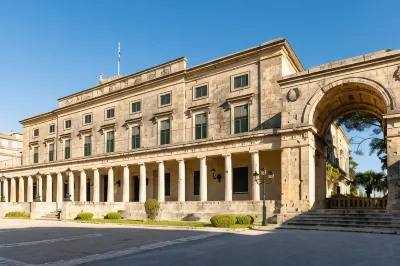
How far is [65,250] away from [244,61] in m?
22.9

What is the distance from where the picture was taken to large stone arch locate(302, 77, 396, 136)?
909 inches

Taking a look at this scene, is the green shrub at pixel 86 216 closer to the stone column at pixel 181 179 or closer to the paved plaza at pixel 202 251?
the stone column at pixel 181 179

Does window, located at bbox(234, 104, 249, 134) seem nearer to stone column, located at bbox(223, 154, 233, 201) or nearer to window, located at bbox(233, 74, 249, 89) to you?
window, located at bbox(233, 74, 249, 89)

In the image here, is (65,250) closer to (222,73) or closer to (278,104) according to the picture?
(278,104)

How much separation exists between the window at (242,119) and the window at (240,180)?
3.52 m

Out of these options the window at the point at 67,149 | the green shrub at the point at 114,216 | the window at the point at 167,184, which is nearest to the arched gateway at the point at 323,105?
the window at the point at 167,184

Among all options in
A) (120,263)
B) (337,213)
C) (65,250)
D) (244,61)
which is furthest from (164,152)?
(120,263)

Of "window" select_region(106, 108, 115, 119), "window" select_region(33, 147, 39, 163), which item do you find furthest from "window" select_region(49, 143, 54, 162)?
"window" select_region(106, 108, 115, 119)

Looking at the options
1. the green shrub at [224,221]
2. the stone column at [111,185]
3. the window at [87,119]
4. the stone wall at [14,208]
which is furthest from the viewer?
the window at [87,119]

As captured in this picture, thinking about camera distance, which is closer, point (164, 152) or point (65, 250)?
point (65, 250)

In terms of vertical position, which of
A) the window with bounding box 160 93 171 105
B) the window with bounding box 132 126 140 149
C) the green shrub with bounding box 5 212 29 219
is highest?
the window with bounding box 160 93 171 105

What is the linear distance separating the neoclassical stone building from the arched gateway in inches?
2.6

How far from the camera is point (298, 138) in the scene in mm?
25250

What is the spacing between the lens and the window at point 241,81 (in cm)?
3151
